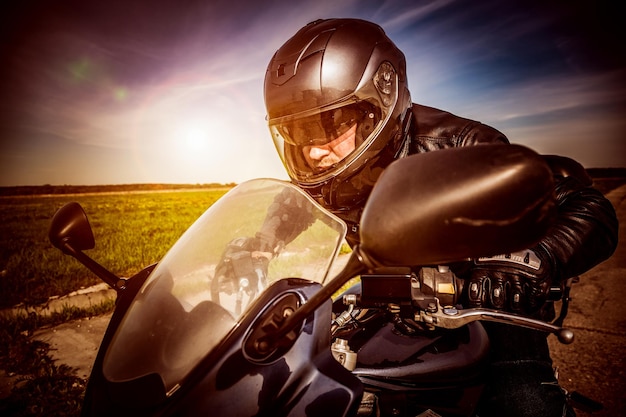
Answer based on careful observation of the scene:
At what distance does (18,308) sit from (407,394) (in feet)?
20.6

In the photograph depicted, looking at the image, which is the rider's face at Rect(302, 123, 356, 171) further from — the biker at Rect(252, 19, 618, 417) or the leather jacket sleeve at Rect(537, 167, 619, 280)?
the leather jacket sleeve at Rect(537, 167, 619, 280)

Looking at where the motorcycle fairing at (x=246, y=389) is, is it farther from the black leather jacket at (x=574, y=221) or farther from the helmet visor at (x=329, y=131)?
the helmet visor at (x=329, y=131)

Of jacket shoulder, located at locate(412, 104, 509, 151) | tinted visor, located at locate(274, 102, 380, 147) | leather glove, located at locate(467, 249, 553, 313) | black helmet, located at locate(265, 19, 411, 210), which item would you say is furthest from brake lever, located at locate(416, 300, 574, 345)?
tinted visor, located at locate(274, 102, 380, 147)

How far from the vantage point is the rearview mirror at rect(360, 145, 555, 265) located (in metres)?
0.51

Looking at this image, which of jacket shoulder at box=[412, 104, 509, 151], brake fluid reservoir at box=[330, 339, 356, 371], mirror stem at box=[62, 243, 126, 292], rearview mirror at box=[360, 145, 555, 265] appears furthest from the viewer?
jacket shoulder at box=[412, 104, 509, 151]

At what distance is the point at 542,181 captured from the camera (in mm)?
506

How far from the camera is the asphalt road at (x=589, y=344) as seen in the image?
2574 mm

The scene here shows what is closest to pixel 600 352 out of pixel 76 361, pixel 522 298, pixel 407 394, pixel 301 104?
pixel 522 298

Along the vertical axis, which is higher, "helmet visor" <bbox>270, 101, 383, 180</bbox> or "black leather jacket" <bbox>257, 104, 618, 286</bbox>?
"helmet visor" <bbox>270, 101, 383, 180</bbox>

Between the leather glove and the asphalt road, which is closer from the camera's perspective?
the leather glove

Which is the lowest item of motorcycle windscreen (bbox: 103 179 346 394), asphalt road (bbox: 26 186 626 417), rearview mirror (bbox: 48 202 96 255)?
asphalt road (bbox: 26 186 626 417)

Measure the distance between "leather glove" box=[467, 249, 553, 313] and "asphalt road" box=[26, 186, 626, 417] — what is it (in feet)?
7.06

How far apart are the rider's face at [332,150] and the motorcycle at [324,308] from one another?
0.85 m

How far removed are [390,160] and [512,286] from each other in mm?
1093
